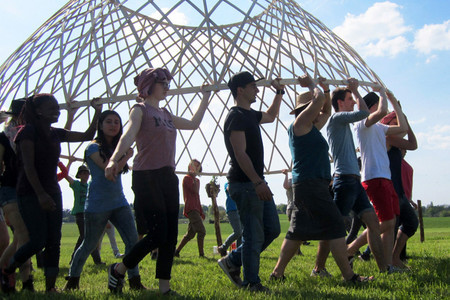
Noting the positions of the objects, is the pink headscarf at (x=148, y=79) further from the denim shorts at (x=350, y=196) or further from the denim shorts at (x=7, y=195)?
the denim shorts at (x=350, y=196)

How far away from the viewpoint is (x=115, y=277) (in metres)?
4.18

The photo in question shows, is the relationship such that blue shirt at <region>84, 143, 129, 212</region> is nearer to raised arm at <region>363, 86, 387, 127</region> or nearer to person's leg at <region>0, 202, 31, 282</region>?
person's leg at <region>0, 202, 31, 282</region>

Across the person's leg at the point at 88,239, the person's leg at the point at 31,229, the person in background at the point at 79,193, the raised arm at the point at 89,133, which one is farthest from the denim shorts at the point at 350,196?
the person in background at the point at 79,193

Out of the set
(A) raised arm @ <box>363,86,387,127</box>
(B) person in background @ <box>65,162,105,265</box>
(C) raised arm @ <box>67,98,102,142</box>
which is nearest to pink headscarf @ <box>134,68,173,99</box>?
(C) raised arm @ <box>67,98,102,142</box>

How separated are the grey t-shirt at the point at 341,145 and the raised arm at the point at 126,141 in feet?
7.61

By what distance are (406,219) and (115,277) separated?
12.9 feet

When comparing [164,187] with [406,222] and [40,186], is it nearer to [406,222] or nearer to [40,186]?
[40,186]

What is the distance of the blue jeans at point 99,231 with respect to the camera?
4667 mm

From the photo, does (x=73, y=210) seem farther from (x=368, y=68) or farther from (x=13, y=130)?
(x=368, y=68)

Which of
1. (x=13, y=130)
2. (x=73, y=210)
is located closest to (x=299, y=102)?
(x=13, y=130)

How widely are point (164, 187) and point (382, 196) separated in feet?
8.94

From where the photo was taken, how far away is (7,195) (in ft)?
15.8

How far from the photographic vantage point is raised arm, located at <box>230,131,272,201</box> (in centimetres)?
413

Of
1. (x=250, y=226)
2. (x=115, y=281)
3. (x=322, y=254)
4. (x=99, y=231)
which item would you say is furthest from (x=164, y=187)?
(x=322, y=254)
